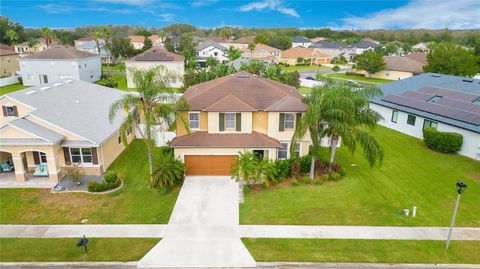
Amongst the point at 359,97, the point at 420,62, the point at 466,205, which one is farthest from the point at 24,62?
the point at 420,62

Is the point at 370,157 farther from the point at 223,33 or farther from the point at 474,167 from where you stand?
the point at 223,33

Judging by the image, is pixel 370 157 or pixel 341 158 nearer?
pixel 370 157

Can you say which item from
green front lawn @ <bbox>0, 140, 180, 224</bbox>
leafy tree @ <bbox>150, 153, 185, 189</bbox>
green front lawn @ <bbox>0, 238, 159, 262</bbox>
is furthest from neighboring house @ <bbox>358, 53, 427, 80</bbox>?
green front lawn @ <bbox>0, 238, 159, 262</bbox>

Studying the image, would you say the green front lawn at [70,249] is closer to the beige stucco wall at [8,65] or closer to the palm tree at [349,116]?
the palm tree at [349,116]

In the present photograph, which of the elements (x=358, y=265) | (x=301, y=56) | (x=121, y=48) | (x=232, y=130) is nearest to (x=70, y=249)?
(x=232, y=130)

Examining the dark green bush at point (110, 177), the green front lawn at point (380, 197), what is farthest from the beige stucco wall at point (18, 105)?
the green front lawn at point (380, 197)
